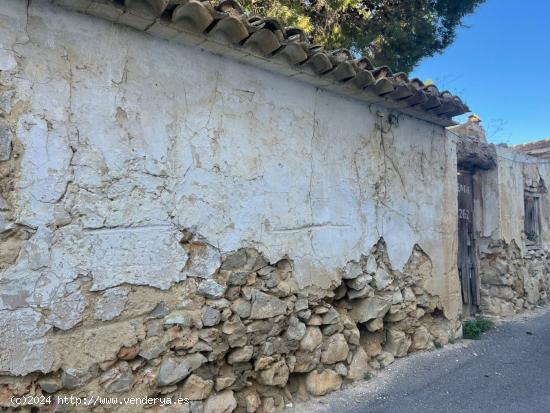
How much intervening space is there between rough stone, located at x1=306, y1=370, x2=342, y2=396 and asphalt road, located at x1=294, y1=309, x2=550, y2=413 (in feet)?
0.21

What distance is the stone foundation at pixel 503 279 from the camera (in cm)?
645

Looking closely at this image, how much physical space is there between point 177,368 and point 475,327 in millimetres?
4275

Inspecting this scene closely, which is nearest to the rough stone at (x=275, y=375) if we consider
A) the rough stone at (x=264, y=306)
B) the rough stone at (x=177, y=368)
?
the rough stone at (x=264, y=306)

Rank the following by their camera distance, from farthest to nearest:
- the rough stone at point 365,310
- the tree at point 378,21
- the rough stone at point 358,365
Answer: the tree at point 378,21
the rough stone at point 365,310
the rough stone at point 358,365

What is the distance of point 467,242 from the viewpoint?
641cm

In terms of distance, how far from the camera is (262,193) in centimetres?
320

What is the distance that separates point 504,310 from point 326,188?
446 centimetres

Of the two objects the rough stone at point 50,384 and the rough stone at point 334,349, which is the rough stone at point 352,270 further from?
the rough stone at point 50,384

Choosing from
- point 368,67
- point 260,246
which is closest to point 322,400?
point 260,246

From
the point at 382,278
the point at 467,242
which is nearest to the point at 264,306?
the point at 382,278

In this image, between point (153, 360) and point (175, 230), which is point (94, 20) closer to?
point (175, 230)

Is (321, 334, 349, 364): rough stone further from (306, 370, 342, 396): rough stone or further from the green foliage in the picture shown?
the green foliage

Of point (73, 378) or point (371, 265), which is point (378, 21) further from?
point (73, 378)

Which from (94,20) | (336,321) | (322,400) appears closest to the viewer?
(94,20)
